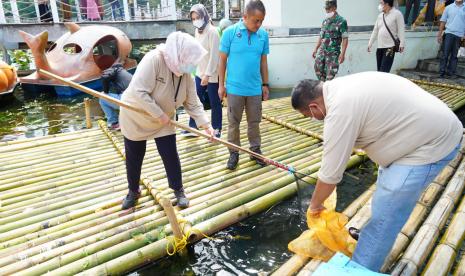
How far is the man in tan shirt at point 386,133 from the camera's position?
1696 mm

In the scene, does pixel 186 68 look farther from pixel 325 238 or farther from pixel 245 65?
pixel 325 238

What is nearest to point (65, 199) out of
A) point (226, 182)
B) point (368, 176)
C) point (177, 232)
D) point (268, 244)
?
point (177, 232)

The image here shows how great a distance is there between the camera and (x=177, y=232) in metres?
2.57

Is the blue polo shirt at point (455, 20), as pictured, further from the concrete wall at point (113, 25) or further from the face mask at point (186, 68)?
the concrete wall at point (113, 25)

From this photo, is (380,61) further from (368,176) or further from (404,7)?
(404,7)

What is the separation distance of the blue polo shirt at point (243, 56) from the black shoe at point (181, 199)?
1279mm

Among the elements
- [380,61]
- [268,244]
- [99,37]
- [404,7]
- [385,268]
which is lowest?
[268,244]

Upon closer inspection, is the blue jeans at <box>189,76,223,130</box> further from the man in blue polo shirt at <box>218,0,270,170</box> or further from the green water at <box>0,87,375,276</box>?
the green water at <box>0,87,375,276</box>

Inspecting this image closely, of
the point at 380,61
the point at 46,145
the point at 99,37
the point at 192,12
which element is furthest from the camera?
the point at 99,37

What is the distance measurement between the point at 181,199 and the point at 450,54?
7.62 metres

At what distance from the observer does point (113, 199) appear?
324 centimetres

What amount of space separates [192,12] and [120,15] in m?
12.1

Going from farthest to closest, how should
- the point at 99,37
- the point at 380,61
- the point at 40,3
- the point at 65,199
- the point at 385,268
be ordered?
1. the point at 40,3
2. the point at 99,37
3. the point at 380,61
4. the point at 65,199
5. the point at 385,268

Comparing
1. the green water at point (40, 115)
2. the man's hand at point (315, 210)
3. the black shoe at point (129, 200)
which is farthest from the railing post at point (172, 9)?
the man's hand at point (315, 210)
